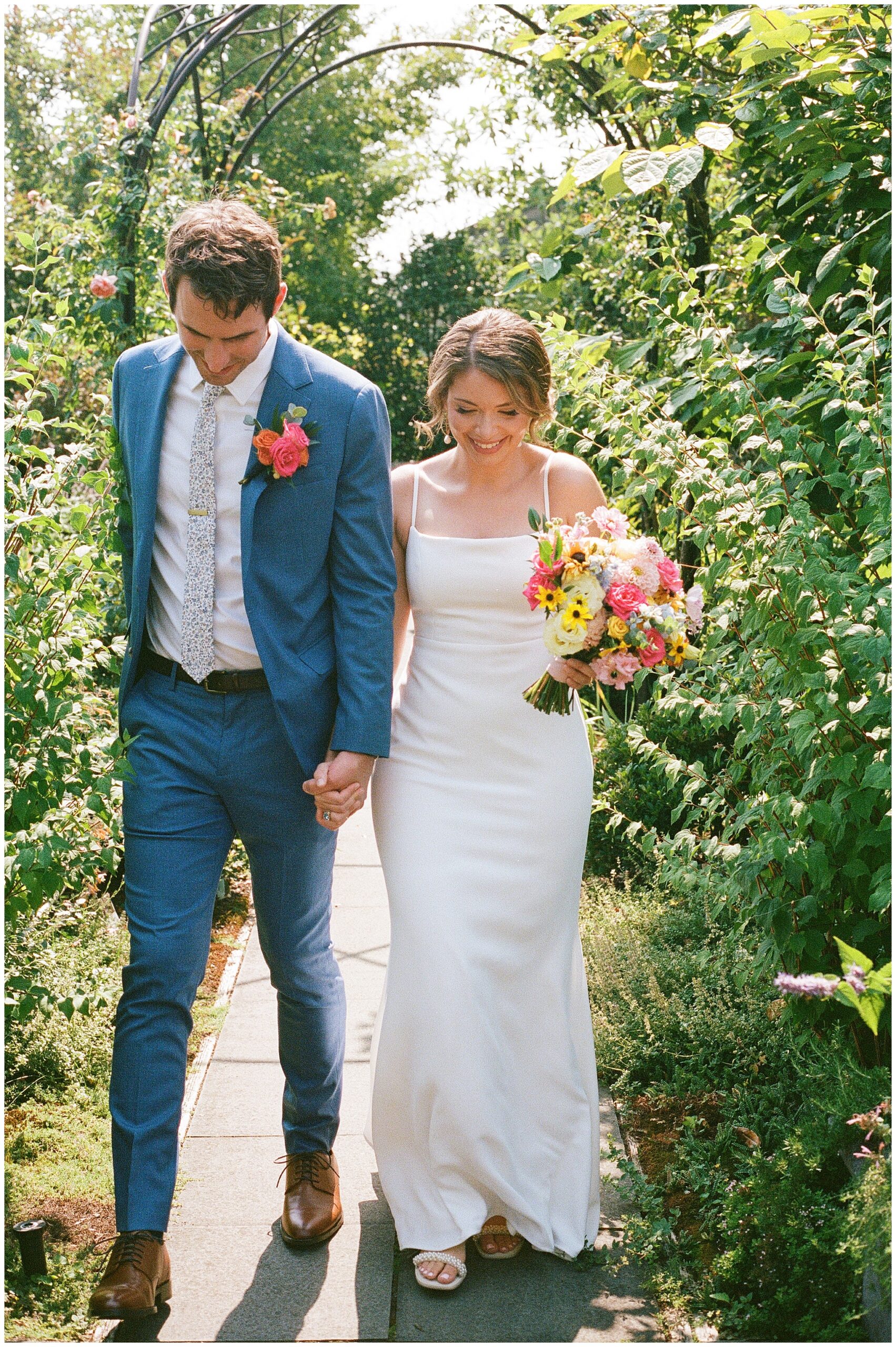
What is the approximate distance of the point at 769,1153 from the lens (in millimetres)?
2979

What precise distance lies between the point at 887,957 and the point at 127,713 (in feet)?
5.94

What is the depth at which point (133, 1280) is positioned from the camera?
2.41 m

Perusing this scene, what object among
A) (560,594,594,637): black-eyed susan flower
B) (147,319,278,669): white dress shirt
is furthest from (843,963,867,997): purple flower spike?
(147,319,278,669): white dress shirt

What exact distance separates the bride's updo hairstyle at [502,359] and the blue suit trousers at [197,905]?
3.12 ft

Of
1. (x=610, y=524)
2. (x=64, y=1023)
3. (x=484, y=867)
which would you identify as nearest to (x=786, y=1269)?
(x=484, y=867)

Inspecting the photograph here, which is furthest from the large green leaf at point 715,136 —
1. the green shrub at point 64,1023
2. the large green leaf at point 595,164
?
the green shrub at point 64,1023

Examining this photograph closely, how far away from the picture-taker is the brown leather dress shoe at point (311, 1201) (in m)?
2.78

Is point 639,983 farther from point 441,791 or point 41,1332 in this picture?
point 41,1332

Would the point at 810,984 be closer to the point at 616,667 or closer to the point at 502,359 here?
the point at 616,667

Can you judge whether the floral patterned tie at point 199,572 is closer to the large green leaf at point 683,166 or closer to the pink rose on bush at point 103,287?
the large green leaf at point 683,166

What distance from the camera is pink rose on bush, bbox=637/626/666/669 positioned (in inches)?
102

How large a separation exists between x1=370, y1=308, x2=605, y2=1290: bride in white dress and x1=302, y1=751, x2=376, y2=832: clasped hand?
0.70ft

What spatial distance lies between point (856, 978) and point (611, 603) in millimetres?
964

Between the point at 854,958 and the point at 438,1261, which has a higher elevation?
the point at 854,958
